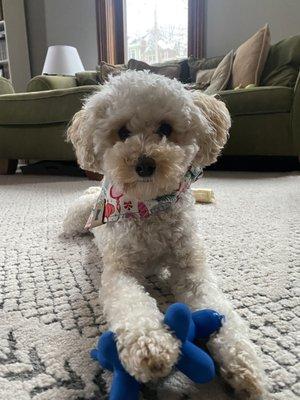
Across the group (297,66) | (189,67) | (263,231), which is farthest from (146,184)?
(189,67)

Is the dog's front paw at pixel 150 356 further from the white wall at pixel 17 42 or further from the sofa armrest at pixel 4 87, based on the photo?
the white wall at pixel 17 42

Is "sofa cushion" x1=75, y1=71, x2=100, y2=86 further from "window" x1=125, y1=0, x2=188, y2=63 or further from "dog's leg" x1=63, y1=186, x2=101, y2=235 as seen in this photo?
"dog's leg" x1=63, y1=186, x2=101, y2=235

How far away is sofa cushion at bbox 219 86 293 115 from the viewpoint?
7.40ft

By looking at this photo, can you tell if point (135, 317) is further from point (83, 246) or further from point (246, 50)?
point (246, 50)

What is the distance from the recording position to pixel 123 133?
2.77 feet

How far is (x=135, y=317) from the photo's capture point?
0.55 meters

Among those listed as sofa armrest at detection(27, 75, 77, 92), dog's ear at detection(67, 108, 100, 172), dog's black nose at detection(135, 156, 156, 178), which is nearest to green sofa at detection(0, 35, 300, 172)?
sofa armrest at detection(27, 75, 77, 92)

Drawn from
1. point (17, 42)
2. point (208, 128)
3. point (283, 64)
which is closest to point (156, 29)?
point (17, 42)

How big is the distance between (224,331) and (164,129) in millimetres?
446

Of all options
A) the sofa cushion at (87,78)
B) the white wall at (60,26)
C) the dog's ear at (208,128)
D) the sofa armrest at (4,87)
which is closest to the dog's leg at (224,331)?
the dog's ear at (208,128)

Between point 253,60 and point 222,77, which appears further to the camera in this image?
point 222,77

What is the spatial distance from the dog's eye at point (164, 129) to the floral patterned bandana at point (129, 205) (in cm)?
10

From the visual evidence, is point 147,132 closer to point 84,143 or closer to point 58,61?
point 84,143

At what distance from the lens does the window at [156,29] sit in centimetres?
394
